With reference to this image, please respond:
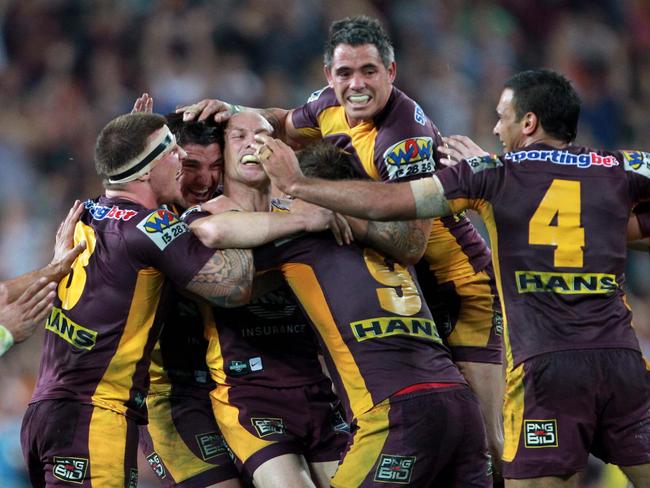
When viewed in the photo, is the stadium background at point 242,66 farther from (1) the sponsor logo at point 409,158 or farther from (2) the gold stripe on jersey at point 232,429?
(1) the sponsor logo at point 409,158

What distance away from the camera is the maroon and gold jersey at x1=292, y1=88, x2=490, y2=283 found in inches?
227

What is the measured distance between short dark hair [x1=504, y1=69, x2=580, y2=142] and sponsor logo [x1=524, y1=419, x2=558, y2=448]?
1.47m

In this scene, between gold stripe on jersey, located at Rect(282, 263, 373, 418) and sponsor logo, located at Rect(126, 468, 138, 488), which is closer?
gold stripe on jersey, located at Rect(282, 263, 373, 418)

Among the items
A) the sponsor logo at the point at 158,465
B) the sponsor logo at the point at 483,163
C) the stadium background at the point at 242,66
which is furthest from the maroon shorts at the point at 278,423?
the stadium background at the point at 242,66

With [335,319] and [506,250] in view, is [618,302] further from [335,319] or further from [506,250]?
[335,319]

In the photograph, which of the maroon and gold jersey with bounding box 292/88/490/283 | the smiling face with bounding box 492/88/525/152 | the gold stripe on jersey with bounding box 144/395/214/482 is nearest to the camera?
the smiling face with bounding box 492/88/525/152

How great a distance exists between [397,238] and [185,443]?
170cm

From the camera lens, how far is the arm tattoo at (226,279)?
5.03 metres

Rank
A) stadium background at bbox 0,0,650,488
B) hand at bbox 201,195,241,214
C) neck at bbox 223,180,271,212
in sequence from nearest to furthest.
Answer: hand at bbox 201,195,241,214, neck at bbox 223,180,271,212, stadium background at bbox 0,0,650,488

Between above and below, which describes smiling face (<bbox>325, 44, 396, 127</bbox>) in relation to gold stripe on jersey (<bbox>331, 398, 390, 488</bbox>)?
above

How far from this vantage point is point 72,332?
5105mm

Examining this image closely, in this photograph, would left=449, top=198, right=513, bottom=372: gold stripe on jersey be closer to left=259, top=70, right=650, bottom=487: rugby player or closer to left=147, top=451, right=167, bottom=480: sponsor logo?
left=259, top=70, right=650, bottom=487: rugby player

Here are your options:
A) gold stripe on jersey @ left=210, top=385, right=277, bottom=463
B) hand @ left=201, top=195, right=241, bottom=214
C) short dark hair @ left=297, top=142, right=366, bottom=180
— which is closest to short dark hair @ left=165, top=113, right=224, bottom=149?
hand @ left=201, top=195, right=241, bottom=214

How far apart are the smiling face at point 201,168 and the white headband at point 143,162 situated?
1.43ft
